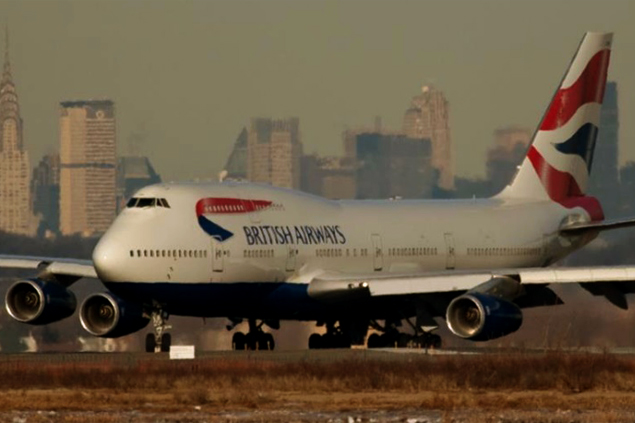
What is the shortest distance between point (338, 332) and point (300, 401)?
2449 cm

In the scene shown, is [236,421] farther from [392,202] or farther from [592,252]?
[592,252]

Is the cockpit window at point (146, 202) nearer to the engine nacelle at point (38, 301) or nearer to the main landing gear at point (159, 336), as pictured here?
the main landing gear at point (159, 336)

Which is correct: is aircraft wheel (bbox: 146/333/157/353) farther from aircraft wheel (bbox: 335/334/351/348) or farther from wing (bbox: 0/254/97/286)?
aircraft wheel (bbox: 335/334/351/348)

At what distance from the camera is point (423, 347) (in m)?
61.4

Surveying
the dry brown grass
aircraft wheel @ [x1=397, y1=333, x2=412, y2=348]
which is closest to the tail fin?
aircraft wheel @ [x1=397, y1=333, x2=412, y2=348]

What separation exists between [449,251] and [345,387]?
2434cm

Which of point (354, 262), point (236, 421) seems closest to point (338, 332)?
point (354, 262)

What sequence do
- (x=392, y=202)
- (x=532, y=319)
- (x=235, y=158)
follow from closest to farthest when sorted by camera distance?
(x=392, y=202)
(x=532, y=319)
(x=235, y=158)

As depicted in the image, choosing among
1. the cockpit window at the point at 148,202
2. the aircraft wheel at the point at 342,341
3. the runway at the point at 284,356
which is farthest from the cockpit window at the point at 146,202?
the aircraft wheel at the point at 342,341

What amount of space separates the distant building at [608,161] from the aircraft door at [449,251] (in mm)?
52696

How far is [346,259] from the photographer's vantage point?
6419 cm

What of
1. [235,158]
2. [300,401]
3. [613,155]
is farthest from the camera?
[235,158]

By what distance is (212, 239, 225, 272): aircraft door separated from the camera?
59250 millimetres

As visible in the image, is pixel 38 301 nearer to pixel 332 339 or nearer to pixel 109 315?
pixel 109 315
